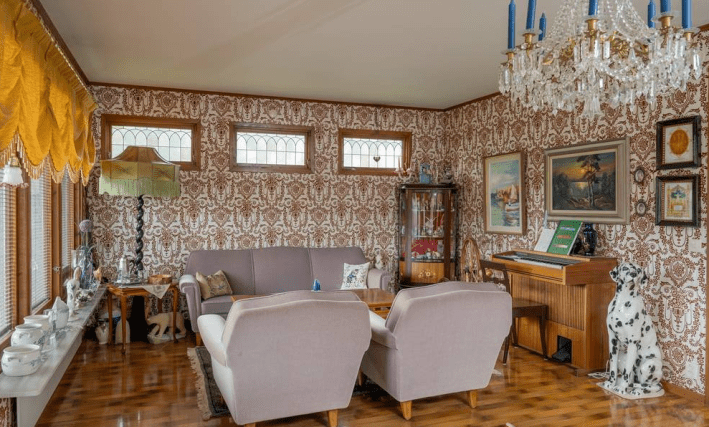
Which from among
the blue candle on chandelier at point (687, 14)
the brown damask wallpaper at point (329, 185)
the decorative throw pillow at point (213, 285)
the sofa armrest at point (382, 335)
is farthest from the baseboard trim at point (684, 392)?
the decorative throw pillow at point (213, 285)

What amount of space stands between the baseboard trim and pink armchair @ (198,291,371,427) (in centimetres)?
260

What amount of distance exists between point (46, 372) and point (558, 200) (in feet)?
15.0

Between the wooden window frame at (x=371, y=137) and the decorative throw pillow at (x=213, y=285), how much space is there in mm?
2112

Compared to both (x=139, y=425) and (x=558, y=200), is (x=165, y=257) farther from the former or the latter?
(x=558, y=200)

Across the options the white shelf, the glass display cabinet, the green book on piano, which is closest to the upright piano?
the green book on piano

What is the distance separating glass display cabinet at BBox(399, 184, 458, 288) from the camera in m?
6.59

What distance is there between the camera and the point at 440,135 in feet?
23.8

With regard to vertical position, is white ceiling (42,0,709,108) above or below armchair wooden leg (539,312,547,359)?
above

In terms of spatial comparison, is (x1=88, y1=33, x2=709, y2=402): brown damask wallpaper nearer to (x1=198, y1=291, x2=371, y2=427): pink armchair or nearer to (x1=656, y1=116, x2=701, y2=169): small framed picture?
(x1=656, y1=116, x2=701, y2=169): small framed picture

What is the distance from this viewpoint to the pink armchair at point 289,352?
2.83m

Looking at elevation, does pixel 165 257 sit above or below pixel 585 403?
above

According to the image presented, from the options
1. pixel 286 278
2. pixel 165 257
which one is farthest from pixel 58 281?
pixel 286 278

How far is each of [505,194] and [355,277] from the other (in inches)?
79.2

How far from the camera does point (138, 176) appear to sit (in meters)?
5.12
